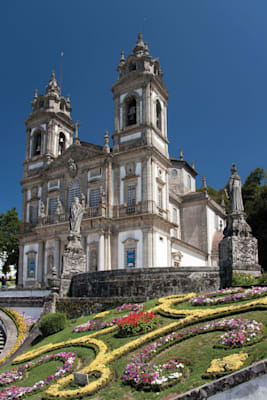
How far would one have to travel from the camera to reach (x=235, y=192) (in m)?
15.4

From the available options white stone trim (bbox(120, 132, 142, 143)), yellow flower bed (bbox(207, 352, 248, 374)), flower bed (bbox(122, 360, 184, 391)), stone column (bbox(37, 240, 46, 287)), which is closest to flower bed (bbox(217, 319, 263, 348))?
yellow flower bed (bbox(207, 352, 248, 374))

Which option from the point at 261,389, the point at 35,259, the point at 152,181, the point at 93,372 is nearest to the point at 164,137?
the point at 152,181

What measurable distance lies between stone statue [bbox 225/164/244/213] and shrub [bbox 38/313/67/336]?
25.2ft

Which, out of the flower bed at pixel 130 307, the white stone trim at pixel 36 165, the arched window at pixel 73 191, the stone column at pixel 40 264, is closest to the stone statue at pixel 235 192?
the flower bed at pixel 130 307

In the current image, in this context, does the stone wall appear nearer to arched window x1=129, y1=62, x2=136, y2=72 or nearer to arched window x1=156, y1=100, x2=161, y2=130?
arched window x1=156, y1=100, x2=161, y2=130

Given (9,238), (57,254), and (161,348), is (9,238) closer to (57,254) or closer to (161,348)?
(57,254)

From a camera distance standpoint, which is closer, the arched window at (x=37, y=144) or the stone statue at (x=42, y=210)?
the stone statue at (x=42, y=210)

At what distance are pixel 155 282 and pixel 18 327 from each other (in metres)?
7.00

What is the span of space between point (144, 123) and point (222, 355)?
2656 centimetres

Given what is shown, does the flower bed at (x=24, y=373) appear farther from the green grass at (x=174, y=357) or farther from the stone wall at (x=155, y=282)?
the stone wall at (x=155, y=282)

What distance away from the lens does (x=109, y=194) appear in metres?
31.9

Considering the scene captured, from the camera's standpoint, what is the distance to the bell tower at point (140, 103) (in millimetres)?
32438

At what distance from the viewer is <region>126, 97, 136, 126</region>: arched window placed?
34.0 m

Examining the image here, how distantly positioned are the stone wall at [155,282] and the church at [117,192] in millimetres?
12693
